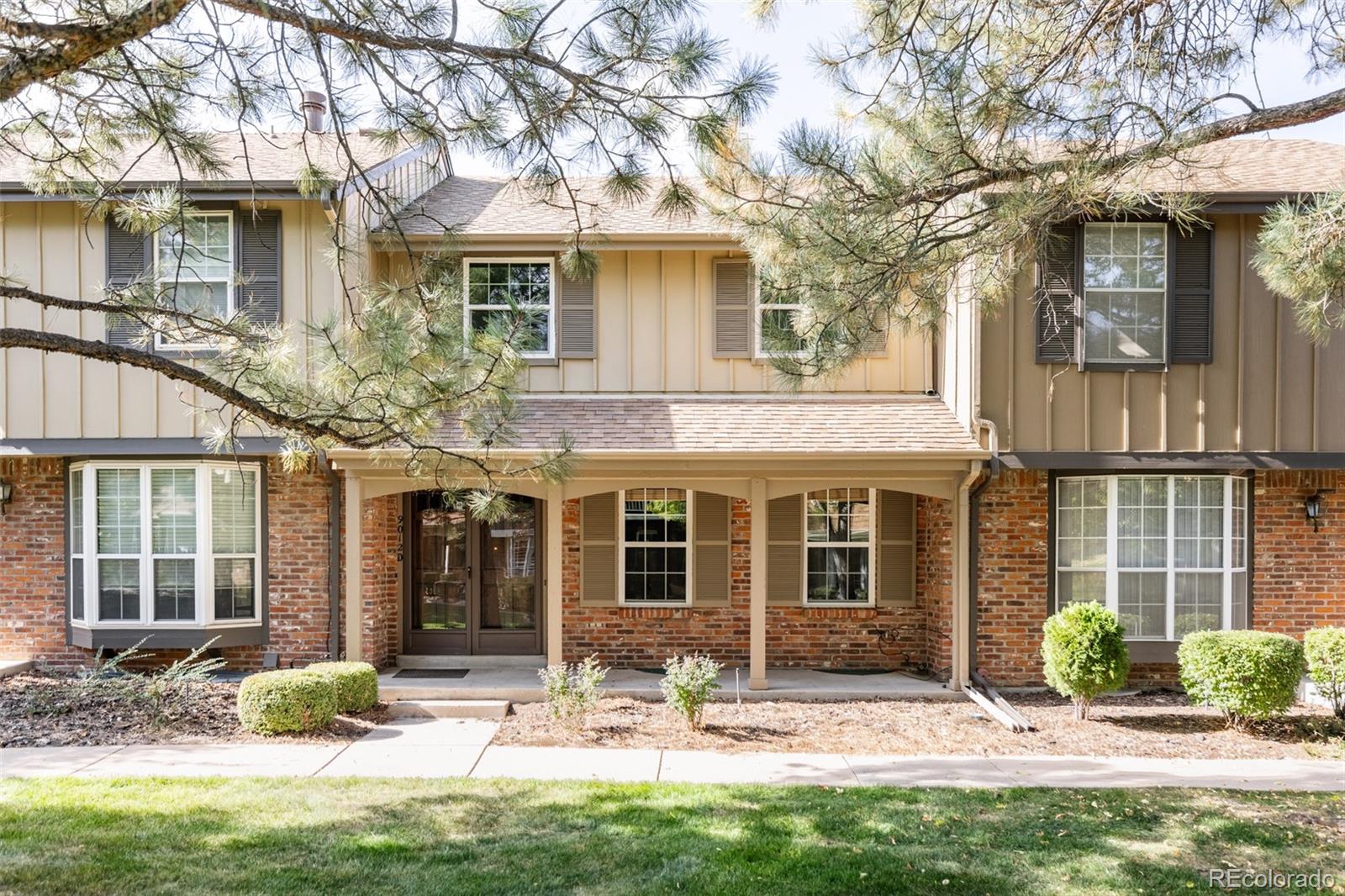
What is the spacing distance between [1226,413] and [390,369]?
8.32 m

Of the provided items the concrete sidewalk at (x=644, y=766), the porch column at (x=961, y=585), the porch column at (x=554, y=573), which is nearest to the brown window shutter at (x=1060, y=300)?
the porch column at (x=961, y=585)

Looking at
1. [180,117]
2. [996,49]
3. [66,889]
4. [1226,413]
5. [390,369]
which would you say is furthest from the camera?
[1226,413]

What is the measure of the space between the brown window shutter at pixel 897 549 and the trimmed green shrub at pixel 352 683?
5701 mm

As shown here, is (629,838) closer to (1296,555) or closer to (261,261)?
(261,261)

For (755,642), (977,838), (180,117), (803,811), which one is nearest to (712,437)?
(755,642)

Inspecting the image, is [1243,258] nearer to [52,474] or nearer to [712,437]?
[712,437]

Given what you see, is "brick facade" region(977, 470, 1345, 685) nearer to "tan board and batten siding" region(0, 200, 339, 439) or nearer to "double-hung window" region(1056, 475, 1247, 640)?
"double-hung window" region(1056, 475, 1247, 640)

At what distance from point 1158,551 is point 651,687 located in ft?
18.4

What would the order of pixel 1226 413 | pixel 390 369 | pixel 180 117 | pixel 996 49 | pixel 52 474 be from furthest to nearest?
pixel 52 474 < pixel 1226 413 < pixel 996 49 < pixel 180 117 < pixel 390 369

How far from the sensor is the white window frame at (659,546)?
10.3m

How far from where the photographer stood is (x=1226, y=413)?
9000 millimetres

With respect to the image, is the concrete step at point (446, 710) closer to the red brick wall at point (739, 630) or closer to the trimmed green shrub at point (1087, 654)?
the red brick wall at point (739, 630)

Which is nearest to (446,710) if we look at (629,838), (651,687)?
(651,687)

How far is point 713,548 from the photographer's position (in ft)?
34.0
